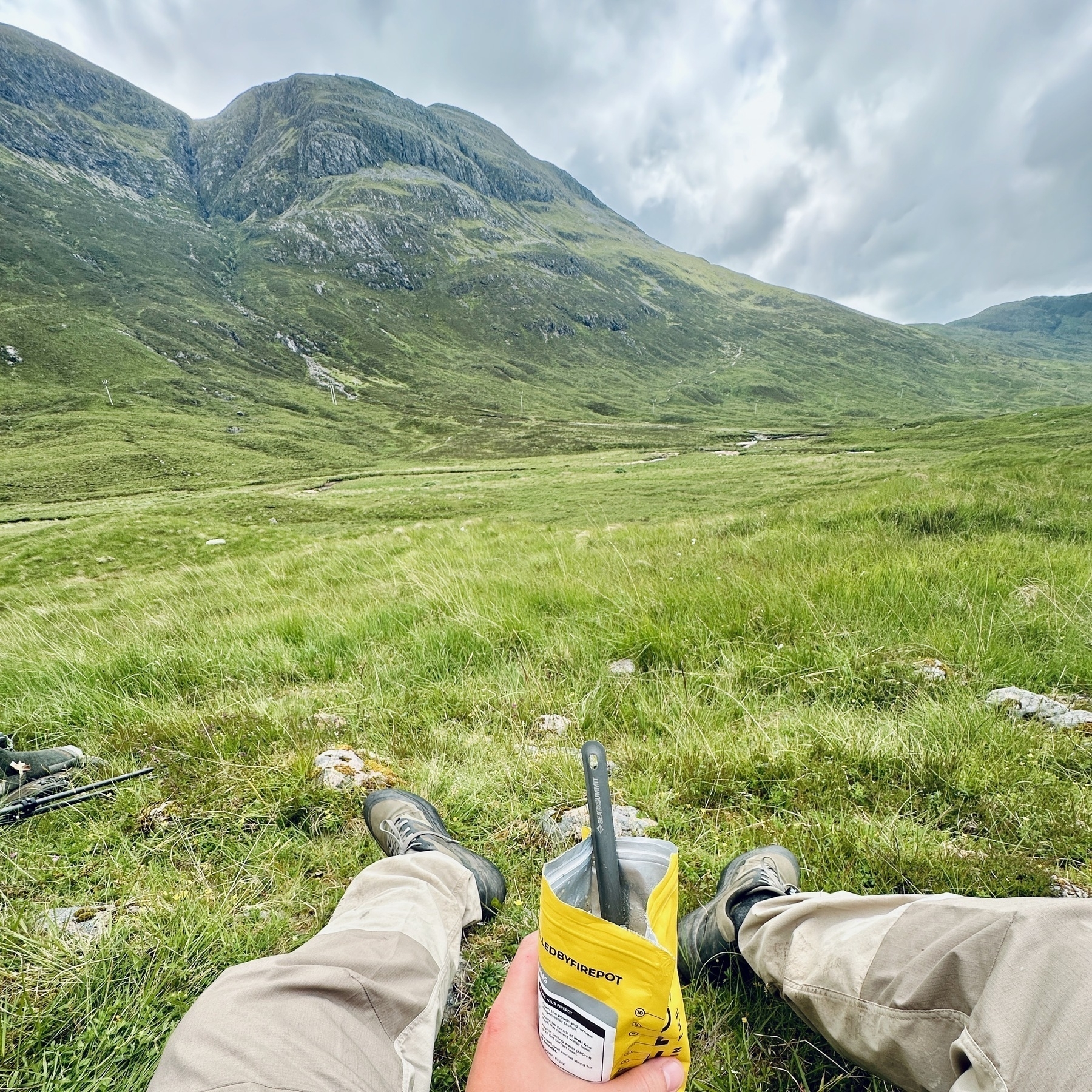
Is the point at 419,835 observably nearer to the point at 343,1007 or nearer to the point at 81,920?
the point at 343,1007

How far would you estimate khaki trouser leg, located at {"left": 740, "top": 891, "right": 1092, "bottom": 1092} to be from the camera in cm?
135

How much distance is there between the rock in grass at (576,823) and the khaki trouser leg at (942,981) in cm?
78

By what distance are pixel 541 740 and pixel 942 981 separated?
235 cm

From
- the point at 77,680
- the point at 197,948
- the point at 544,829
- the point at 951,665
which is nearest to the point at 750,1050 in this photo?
the point at 544,829

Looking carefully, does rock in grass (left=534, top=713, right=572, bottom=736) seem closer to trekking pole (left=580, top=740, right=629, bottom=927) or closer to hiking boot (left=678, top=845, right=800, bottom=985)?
hiking boot (left=678, top=845, right=800, bottom=985)

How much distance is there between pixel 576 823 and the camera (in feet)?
8.95

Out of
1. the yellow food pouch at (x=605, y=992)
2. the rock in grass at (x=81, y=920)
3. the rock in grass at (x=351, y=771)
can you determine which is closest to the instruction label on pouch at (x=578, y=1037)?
the yellow food pouch at (x=605, y=992)

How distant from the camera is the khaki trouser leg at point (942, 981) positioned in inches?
53.0

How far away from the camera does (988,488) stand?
10445mm

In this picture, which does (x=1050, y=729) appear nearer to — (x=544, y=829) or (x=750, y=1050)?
(x=750, y=1050)

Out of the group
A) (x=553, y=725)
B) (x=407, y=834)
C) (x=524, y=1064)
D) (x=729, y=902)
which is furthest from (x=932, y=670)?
(x=407, y=834)

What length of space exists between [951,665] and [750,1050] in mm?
3322

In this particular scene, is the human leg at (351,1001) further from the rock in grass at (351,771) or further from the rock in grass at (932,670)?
the rock in grass at (932,670)

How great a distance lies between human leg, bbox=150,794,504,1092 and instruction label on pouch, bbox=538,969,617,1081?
1.52 feet
